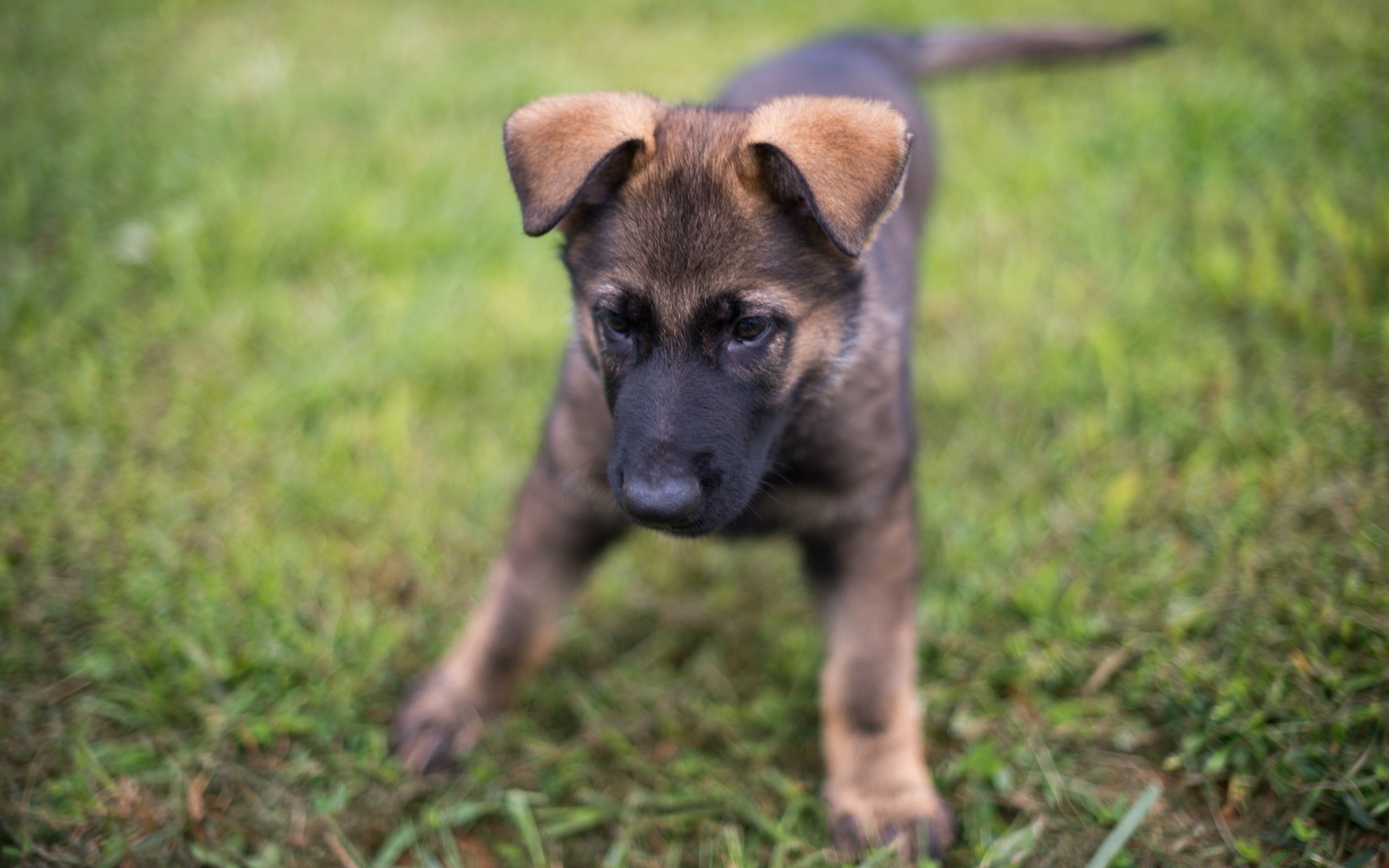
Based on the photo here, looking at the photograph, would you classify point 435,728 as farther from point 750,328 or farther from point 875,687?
point 750,328

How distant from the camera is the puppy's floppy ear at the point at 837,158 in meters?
1.80

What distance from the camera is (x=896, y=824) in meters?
2.24

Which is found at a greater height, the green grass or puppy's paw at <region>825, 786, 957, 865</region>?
the green grass

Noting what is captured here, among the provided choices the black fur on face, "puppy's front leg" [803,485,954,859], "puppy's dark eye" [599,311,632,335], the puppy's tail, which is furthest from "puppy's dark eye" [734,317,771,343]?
the puppy's tail

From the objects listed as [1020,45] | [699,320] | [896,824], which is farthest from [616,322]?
[1020,45]

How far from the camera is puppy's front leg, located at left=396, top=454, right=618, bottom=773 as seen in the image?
2414 mm

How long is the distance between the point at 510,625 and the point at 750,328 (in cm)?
106

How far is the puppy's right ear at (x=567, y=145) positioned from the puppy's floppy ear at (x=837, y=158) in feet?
0.84

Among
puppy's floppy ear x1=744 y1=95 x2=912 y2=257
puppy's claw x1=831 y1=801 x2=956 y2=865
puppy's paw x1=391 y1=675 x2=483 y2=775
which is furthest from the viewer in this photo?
puppy's paw x1=391 y1=675 x2=483 y2=775

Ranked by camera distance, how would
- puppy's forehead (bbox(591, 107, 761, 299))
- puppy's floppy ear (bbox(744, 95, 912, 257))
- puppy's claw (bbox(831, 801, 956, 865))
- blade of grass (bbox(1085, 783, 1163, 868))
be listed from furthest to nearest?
1. puppy's claw (bbox(831, 801, 956, 865))
2. blade of grass (bbox(1085, 783, 1163, 868))
3. puppy's forehead (bbox(591, 107, 761, 299))
4. puppy's floppy ear (bbox(744, 95, 912, 257))

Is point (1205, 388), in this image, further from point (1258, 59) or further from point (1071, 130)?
point (1258, 59)

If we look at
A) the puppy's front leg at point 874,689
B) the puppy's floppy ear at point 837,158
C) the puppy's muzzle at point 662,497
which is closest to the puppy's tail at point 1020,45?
the puppy's floppy ear at point 837,158

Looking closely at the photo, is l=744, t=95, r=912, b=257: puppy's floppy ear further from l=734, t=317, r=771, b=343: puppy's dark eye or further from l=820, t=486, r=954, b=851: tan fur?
l=820, t=486, r=954, b=851: tan fur

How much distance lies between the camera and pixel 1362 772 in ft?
6.85
